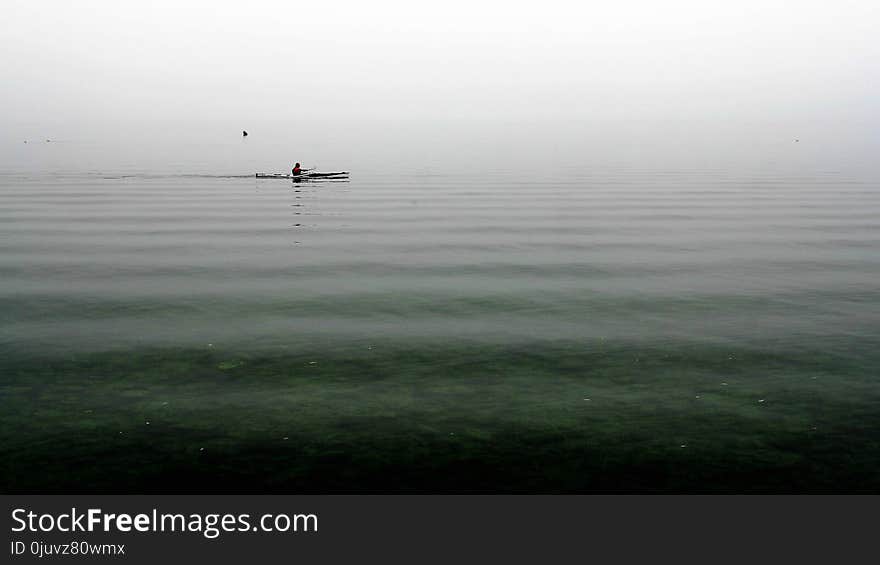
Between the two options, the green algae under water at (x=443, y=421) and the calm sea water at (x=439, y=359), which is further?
the calm sea water at (x=439, y=359)

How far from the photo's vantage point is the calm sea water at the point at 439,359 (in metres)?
11.7

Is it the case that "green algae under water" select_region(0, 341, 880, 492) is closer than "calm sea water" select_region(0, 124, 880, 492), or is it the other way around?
"green algae under water" select_region(0, 341, 880, 492)

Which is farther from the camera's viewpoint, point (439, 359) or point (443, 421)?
point (439, 359)

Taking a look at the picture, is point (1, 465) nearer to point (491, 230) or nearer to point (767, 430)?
point (767, 430)

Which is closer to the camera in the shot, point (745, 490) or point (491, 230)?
point (745, 490)

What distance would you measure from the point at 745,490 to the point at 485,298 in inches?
498

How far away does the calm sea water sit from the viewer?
38.5ft

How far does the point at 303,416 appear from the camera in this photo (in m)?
13.6

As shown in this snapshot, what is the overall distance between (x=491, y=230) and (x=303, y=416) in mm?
26656

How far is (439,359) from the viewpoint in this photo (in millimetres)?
16938
